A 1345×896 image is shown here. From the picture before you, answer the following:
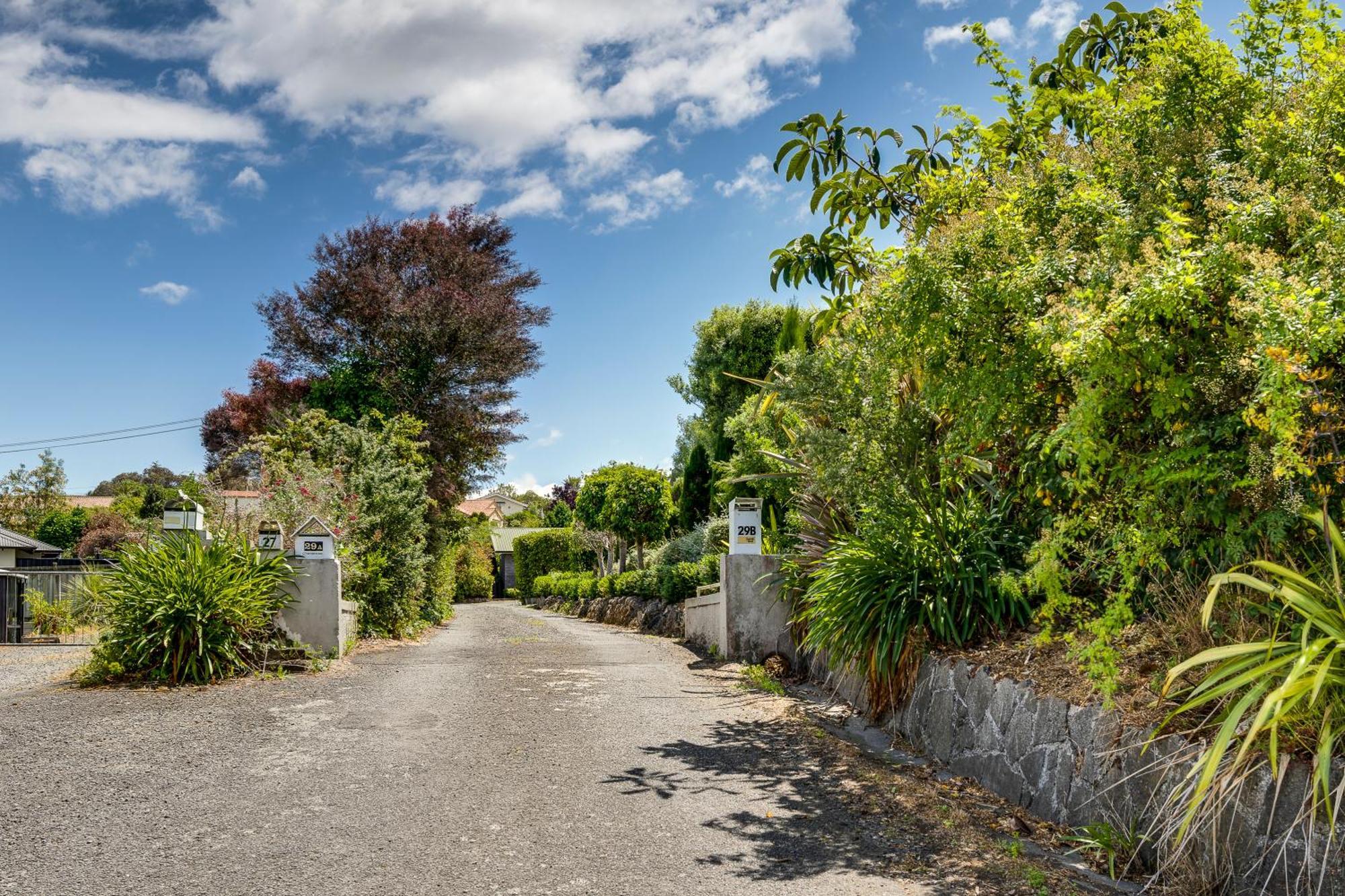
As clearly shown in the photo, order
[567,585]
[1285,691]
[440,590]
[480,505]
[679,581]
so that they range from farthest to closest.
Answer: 1. [480,505]
2. [567,585]
3. [440,590]
4. [679,581]
5. [1285,691]

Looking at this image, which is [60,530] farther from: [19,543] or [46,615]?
[46,615]

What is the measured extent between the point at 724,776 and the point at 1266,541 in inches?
126

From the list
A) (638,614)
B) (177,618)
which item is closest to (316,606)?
(177,618)

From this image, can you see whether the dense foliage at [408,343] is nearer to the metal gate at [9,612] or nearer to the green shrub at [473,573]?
the metal gate at [9,612]

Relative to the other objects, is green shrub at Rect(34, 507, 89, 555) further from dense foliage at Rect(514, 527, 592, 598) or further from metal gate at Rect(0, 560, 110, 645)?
metal gate at Rect(0, 560, 110, 645)

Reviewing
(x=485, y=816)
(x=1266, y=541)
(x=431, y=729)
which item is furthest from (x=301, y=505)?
(x=1266, y=541)

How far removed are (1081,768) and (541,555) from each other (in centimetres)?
3421

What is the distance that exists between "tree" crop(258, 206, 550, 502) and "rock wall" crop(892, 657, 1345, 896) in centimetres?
1406

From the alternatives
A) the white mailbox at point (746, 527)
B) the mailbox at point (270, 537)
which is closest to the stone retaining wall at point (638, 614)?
the white mailbox at point (746, 527)

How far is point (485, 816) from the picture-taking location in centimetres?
460

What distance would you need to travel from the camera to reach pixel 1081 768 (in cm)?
434

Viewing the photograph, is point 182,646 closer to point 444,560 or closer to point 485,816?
point 485,816

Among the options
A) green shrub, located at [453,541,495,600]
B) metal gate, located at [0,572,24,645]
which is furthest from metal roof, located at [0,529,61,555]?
green shrub, located at [453,541,495,600]

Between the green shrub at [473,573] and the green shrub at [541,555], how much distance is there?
1.92 m
